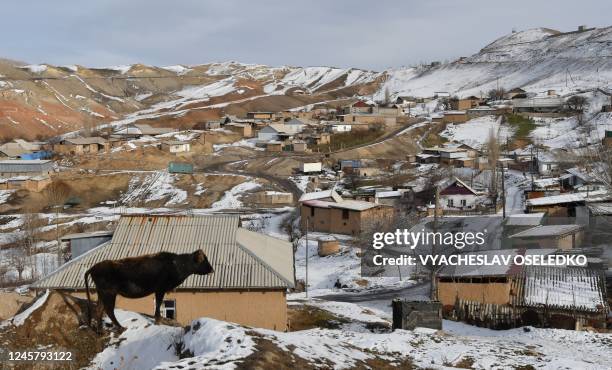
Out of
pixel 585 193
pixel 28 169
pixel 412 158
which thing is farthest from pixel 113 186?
pixel 585 193

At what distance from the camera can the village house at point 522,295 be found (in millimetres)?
19531

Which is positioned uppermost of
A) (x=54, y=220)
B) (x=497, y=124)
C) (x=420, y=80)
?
(x=420, y=80)

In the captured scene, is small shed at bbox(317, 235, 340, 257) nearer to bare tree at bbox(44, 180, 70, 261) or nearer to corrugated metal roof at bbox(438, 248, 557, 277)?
corrugated metal roof at bbox(438, 248, 557, 277)

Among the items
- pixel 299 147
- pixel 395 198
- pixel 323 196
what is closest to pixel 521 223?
pixel 395 198

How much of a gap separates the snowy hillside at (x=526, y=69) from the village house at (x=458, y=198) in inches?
2993

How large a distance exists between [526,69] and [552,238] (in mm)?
134972

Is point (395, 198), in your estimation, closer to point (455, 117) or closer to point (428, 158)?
point (428, 158)

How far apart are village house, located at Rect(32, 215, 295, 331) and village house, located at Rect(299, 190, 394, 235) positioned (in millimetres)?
24385

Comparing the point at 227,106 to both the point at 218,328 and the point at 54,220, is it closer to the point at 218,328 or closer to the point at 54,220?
the point at 54,220

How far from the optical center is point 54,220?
5053cm

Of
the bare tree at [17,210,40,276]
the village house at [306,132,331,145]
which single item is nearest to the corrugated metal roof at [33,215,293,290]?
the bare tree at [17,210,40,276]

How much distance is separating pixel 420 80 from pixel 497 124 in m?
87.0

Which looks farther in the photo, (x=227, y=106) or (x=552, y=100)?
(x=227, y=106)

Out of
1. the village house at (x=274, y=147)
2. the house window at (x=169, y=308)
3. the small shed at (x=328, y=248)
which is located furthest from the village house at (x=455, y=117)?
the house window at (x=169, y=308)
